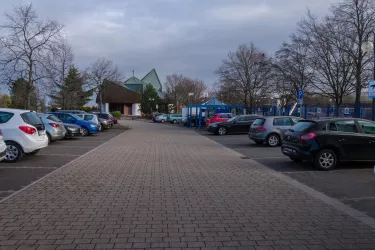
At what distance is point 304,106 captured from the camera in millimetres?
25406

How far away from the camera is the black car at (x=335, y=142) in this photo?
10.2 m

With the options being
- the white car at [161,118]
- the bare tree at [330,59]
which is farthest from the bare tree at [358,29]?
the white car at [161,118]

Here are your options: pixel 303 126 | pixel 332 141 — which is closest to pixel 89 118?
pixel 303 126

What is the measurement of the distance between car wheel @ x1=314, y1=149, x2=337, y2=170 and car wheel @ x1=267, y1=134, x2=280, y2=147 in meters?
6.72

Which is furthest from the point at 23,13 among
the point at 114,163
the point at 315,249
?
the point at 315,249

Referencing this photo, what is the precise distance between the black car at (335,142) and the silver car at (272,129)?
20.7 ft

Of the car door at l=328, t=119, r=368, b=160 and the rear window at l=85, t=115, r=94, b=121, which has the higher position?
the rear window at l=85, t=115, r=94, b=121

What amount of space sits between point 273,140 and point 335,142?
6841 mm

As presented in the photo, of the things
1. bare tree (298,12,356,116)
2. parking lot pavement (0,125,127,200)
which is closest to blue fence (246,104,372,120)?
bare tree (298,12,356,116)

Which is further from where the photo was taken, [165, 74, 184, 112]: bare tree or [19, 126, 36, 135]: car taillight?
[165, 74, 184, 112]: bare tree

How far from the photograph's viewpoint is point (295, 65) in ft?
85.2

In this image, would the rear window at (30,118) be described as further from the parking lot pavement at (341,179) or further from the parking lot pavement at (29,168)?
the parking lot pavement at (341,179)

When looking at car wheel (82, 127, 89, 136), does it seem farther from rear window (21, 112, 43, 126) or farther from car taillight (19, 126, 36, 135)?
car taillight (19, 126, 36, 135)

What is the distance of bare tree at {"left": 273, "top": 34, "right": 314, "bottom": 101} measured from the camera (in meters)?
23.9
